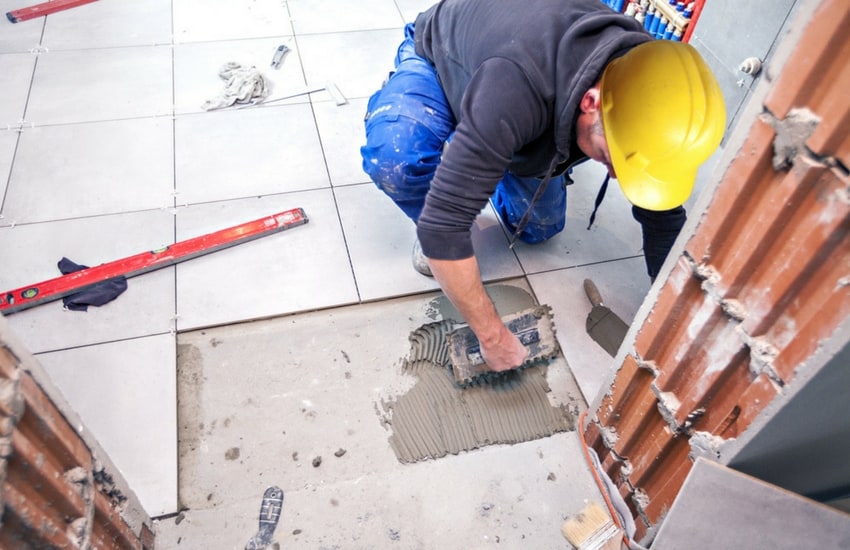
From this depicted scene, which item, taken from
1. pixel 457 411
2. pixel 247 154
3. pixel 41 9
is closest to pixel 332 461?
pixel 457 411

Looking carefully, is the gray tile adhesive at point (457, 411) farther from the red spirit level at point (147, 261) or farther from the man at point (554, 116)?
the red spirit level at point (147, 261)

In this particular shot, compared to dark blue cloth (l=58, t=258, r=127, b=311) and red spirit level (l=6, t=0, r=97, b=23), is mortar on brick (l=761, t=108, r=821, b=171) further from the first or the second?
red spirit level (l=6, t=0, r=97, b=23)

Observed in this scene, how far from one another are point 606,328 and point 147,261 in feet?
5.39

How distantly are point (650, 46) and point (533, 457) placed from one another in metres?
1.14

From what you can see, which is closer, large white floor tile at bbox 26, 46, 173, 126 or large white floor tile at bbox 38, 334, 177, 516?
large white floor tile at bbox 38, 334, 177, 516

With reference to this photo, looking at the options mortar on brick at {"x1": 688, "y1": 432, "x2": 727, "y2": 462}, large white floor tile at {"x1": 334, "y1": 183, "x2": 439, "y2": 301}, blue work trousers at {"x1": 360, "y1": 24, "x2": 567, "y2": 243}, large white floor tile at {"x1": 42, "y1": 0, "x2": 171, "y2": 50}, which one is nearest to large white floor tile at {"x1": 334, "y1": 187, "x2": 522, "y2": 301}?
large white floor tile at {"x1": 334, "y1": 183, "x2": 439, "y2": 301}

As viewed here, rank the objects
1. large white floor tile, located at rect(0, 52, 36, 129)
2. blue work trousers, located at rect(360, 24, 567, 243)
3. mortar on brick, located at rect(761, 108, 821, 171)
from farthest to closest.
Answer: large white floor tile, located at rect(0, 52, 36, 129) → blue work trousers, located at rect(360, 24, 567, 243) → mortar on brick, located at rect(761, 108, 821, 171)

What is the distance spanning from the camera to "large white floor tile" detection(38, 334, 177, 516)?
158 centimetres

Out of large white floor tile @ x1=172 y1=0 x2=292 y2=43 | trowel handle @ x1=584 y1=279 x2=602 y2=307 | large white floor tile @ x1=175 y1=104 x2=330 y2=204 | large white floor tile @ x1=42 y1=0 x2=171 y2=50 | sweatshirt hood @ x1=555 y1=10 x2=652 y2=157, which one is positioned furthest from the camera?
large white floor tile @ x1=172 y1=0 x2=292 y2=43

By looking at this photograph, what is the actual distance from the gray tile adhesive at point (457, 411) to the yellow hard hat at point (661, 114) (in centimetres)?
79

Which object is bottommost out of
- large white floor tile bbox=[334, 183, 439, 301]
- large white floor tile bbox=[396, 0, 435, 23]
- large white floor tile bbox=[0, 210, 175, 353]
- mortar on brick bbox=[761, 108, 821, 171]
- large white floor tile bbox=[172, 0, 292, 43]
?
large white floor tile bbox=[0, 210, 175, 353]

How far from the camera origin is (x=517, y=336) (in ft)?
5.79

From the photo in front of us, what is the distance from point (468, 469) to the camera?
64.9 inches

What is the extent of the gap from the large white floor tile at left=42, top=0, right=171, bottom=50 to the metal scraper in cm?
266
